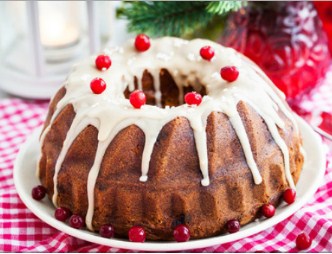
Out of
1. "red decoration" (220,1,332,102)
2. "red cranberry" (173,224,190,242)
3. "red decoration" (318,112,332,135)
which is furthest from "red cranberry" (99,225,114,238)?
"red decoration" (220,1,332,102)

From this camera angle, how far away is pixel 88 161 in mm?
1784

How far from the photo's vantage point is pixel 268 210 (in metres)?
1.79

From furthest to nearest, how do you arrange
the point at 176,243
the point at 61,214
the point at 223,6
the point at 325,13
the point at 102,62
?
the point at 325,13 → the point at 223,6 → the point at 102,62 → the point at 61,214 → the point at 176,243

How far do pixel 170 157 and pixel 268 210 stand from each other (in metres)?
0.28

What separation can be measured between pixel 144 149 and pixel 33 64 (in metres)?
1.01

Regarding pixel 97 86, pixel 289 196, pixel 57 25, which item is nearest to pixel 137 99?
pixel 97 86

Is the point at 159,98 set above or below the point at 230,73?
below

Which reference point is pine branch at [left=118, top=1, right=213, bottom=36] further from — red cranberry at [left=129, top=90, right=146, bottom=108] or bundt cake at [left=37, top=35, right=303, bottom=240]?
red cranberry at [left=129, top=90, right=146, bottom=108]

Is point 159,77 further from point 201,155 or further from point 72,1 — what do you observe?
point 72,1

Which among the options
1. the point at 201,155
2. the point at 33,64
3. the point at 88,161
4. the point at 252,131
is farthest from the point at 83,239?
the point at 33,64

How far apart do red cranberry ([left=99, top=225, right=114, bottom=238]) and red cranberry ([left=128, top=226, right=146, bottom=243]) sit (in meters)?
0.05

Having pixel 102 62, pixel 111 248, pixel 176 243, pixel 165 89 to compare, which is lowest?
pixel 111 248

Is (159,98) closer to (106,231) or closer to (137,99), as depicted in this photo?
(137,99)

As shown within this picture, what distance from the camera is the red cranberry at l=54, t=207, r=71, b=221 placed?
181 centimetres
